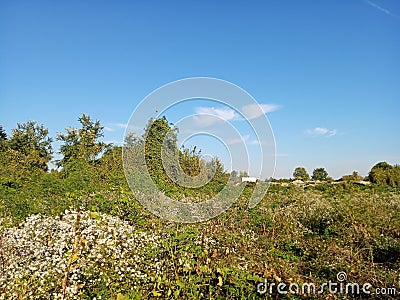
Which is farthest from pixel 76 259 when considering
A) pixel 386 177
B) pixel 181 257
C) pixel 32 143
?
pixel 32 143

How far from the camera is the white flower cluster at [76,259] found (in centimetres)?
289

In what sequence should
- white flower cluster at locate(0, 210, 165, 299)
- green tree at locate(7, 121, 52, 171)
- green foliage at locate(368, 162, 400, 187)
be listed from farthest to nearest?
green tree at locate(7, 121, 52, 171)
green foliage at locate(368, 162, 400, 187)
white flower cluster at locate(0, 210, 165, 299)

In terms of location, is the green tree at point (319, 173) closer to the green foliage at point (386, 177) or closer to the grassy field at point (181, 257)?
the green foliage at point (386, 177)

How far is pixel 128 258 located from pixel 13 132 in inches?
1076

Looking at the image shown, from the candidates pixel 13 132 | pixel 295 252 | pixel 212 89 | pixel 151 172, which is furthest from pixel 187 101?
pixel 13 132

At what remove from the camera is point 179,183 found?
9.23 meters

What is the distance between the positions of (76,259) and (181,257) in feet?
3.23

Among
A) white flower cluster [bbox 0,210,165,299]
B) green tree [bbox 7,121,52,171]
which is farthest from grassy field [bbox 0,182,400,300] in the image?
green tree [bbox 7,121,52,171]

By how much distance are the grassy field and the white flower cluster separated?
10mm

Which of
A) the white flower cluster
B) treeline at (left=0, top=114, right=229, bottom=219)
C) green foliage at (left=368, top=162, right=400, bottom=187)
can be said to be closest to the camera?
the white flower cluster

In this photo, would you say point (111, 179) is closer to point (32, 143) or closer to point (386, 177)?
point (386, 177)

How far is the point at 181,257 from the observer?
3283 millimetres

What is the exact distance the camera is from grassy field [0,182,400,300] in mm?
2922

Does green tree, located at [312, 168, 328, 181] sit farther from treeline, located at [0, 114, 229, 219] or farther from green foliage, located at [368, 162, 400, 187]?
treeline, located at [0, 114, 229, 219]
